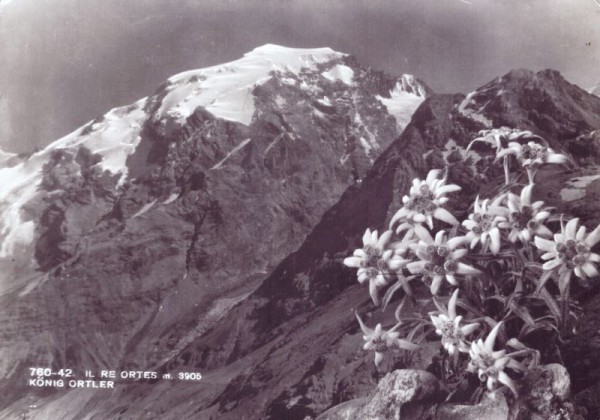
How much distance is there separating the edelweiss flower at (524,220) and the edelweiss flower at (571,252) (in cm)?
10

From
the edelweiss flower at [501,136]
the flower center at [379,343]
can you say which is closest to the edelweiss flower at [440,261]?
the flower center at [379,343]

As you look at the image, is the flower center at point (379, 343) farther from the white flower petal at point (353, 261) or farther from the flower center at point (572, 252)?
the flower center at point (572, 252)

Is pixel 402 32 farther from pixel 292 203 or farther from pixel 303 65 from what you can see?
pixel 292 203

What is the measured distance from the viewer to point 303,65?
3.23 m

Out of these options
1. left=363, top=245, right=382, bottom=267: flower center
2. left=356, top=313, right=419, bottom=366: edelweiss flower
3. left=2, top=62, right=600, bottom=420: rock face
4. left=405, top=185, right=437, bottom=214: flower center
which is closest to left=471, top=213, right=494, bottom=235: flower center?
left=405, top=185, right=437, bottom=214: flower center

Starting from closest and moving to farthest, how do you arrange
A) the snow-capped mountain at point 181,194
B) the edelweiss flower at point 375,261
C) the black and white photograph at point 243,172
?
the edelweiss flower at point 375,261 < the black and white photograph at point 243,172 < the snow-capped mountain at point 181,194

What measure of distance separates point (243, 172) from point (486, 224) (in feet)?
5.04

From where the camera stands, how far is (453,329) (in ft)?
6.72

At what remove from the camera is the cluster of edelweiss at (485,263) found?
1.96 metres

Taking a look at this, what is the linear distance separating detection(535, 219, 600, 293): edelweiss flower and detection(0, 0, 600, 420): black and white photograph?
0.50 m

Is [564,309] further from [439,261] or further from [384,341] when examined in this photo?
[384,341]

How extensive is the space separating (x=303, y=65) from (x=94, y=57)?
1.31 m

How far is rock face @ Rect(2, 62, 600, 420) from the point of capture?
8.86 feet

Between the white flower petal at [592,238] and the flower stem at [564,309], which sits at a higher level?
the white flower petal at [592,238]
